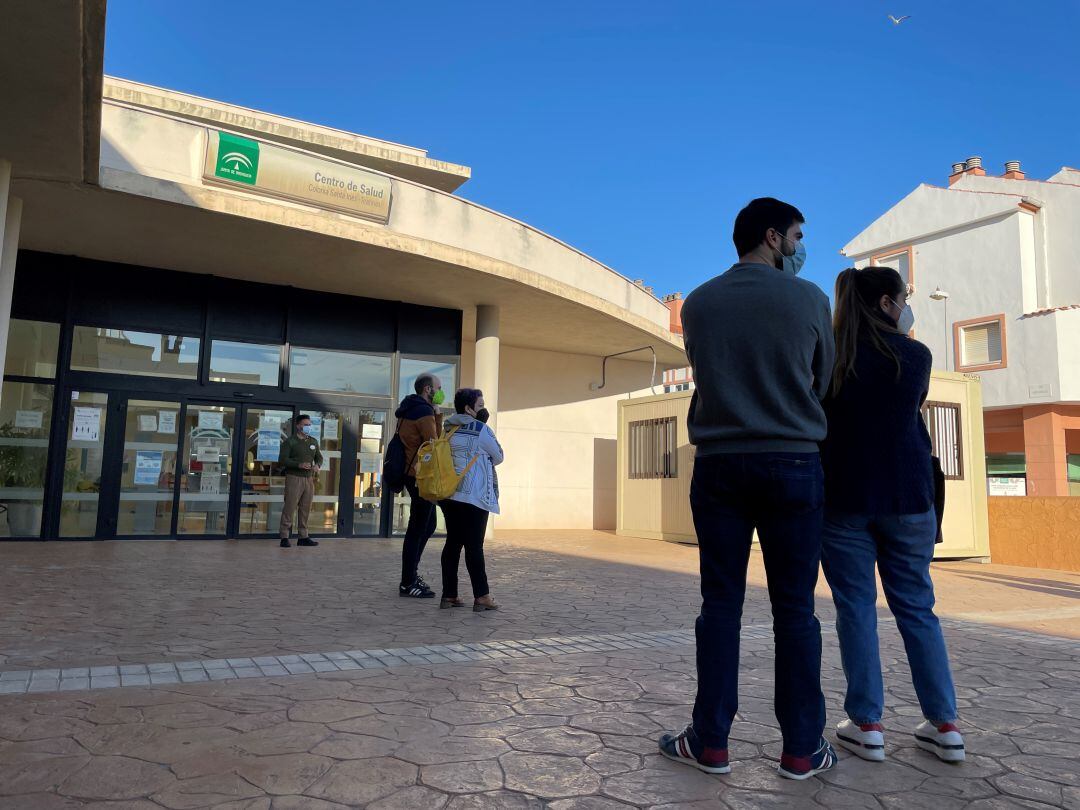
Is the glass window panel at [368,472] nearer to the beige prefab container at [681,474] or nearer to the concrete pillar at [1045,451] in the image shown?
the beige prefab container at [681,474]

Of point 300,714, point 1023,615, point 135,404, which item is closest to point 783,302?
point 300,714

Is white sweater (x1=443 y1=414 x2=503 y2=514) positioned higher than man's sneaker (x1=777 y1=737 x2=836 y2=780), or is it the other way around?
white sweater (x1=443 y1=414 x2=503 y2=514)

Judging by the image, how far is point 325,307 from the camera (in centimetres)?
1255

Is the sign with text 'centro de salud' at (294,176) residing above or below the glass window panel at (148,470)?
above

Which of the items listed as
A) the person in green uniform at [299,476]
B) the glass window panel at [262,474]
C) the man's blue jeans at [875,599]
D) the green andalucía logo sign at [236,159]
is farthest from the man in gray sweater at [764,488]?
the glass window panel at [262,474]

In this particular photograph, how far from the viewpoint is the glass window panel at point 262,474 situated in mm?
11750

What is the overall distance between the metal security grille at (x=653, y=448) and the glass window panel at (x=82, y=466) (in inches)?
335

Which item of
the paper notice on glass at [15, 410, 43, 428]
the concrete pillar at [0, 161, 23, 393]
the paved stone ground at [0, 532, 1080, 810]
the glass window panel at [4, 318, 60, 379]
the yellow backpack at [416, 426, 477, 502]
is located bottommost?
the paved stone ground at [0, 532, 1080, 810]

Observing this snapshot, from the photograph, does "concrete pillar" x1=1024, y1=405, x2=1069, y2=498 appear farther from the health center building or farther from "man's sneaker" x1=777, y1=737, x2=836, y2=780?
"man's sneaker" x1=777, y1=737, x2=836, y2=780

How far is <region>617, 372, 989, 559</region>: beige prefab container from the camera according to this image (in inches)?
452

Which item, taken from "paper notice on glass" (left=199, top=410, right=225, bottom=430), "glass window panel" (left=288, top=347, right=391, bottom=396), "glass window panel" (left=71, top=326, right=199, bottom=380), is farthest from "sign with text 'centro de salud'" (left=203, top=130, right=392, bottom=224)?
"paper notice on glass" (left=199, top=410, right=225, bottom=430)

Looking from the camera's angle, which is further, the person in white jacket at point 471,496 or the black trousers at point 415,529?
the black trousers at point 415,529

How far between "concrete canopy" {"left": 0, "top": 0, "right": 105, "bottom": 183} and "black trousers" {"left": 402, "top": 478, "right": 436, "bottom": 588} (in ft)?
12.6

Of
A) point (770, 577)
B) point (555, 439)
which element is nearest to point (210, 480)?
point (555, 439)
